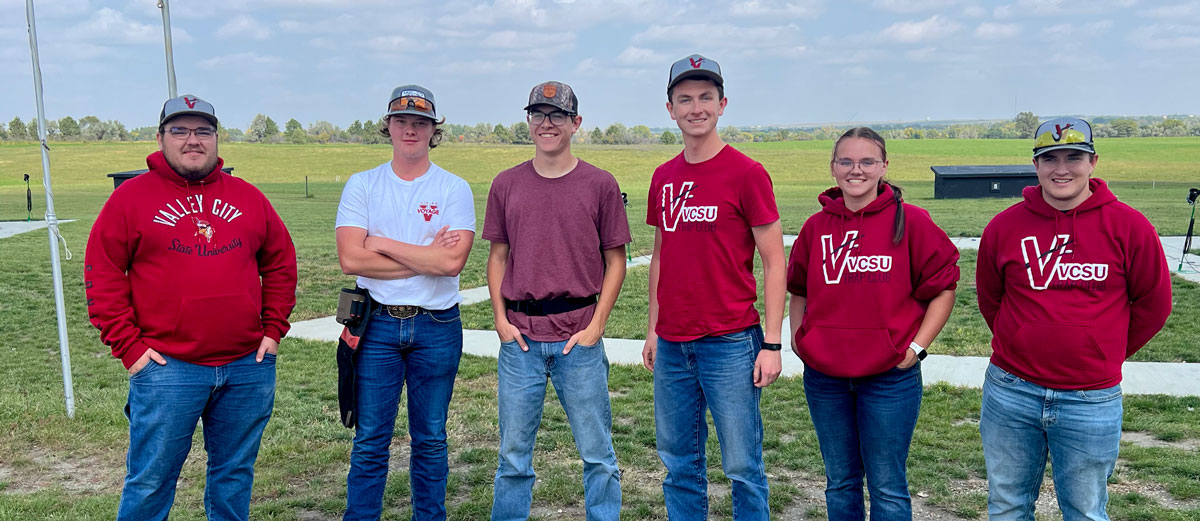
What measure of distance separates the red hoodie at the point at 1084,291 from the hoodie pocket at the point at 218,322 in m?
2.94

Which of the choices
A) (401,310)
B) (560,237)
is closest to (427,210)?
(401,310)

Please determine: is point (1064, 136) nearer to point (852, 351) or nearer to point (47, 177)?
point (852, 351)

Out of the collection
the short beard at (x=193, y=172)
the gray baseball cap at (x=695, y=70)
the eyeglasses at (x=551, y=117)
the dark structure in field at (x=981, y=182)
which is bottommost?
the dark structure in field at (x=981, y=182)

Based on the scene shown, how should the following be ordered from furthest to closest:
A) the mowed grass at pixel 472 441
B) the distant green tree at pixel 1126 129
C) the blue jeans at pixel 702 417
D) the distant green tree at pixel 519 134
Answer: the distant green tree at pixel 1126 129
the distant green tree at pixel 519 134
the mowed grass at pixel 472 441
the blue jeans at pixel 702 417

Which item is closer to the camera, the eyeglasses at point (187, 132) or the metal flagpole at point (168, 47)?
the eyeglasses at point (187, 132)

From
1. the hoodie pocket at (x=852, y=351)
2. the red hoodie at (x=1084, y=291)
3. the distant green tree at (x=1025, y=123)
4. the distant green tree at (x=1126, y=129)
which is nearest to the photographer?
the red hoodie at (x=1084, y=291)

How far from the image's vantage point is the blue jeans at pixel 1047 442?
3.03 meters

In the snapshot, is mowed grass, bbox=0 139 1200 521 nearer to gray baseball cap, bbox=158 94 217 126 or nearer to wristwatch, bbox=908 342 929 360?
wristwatch, bbox=908 342 929 360

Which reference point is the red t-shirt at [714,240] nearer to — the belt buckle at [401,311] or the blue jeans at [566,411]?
the blue jeans at [566,411]

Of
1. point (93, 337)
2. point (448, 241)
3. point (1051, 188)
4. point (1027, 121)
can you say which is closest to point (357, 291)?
point (448, 241)

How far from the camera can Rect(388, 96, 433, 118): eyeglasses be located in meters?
3.78

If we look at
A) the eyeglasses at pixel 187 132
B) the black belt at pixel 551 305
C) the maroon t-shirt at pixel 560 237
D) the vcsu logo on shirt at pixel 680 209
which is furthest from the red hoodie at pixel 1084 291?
the eyeglasses at pixel 187 132

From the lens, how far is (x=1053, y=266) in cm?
306

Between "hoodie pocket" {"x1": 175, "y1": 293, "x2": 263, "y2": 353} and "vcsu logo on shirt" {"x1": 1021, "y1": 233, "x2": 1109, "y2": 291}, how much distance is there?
9.81 ft
